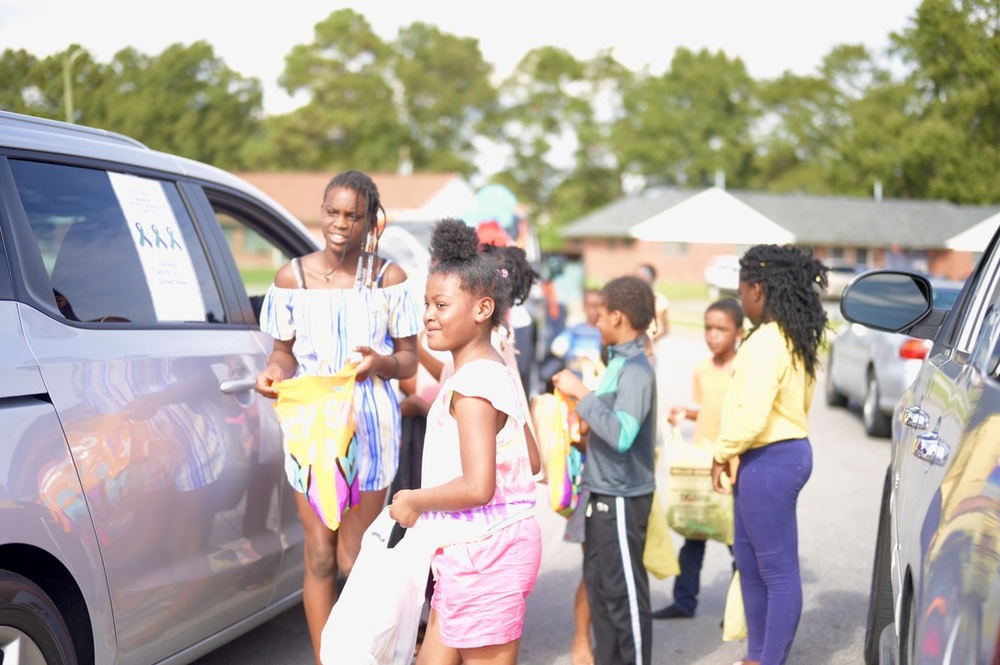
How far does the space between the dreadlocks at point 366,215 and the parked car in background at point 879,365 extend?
6928 mm

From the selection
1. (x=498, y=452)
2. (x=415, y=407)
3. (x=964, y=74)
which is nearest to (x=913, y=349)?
(x=964, y=74)

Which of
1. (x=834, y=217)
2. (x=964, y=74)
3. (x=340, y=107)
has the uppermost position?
(x=340, y=107)

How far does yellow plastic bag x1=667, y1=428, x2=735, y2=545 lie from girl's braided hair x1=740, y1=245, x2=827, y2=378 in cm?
105

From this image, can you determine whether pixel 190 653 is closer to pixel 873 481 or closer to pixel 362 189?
pixel 362 189

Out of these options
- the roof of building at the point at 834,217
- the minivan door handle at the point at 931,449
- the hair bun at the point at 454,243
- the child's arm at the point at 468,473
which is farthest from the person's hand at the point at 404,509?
the roof of building at the point at 834,217

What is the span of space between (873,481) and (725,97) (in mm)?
78499

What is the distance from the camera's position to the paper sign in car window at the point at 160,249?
→ 3.81 metres

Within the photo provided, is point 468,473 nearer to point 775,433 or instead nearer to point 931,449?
point 931,449

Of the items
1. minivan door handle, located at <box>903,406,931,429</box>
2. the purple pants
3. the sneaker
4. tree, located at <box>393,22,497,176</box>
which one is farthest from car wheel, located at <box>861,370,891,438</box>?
tree, located at <box>393,22,497,176</box>

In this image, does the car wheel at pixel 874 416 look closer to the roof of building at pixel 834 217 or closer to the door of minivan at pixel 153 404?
the door of minivan at pixel 153 404

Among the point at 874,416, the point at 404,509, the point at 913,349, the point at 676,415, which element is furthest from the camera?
the point at 874,416

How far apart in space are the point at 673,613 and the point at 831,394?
918 centimetres

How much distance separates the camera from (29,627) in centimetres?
291

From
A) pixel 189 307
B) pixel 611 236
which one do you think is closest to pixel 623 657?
pixel 189 307
